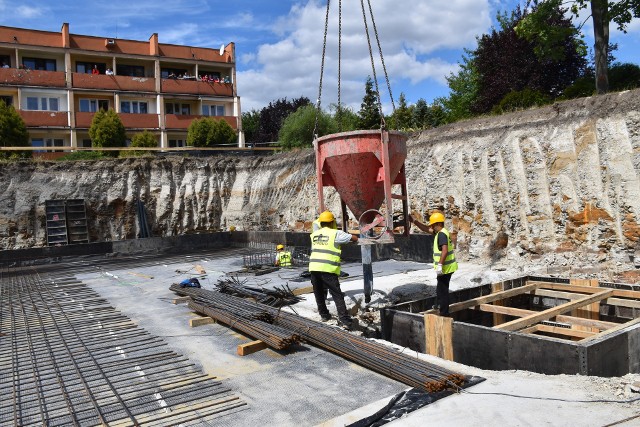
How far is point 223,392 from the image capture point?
4918mm

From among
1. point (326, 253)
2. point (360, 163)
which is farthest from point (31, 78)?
point (326, 253)

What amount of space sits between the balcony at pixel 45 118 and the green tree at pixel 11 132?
19.0ft

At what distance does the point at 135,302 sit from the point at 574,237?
9.68 meters

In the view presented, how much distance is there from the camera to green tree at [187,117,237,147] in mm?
29094

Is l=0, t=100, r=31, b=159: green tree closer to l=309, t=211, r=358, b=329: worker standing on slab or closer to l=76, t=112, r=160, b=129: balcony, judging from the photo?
l=76, t=112, r=160, b=129: balcony

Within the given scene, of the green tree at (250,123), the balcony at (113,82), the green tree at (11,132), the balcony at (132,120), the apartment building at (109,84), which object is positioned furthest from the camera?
the green tree at (250,123)

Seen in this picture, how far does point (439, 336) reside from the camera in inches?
251

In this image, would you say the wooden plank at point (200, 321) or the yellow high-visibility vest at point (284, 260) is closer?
the wooden plank at point (200, 321)

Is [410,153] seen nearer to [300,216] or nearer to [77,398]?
[300,216]

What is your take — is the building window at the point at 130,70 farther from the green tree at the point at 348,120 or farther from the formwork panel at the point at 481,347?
the formwork panel at the point at 481,347

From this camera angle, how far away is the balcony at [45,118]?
30.3m

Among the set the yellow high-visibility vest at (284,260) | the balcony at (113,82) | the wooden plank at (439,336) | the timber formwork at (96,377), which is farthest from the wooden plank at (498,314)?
the balcony at (113,82)

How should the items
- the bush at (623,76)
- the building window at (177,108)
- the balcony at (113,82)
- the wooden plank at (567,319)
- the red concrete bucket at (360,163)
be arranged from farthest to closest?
the building window at (177,108) < the balcony at (113,82) < the bush at (623,76) < the red concrete bucket at (360,163) < the wooden plank at (567,319)

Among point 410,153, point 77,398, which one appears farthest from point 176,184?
point 77,398
